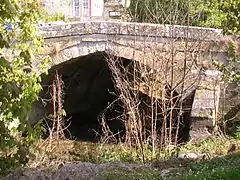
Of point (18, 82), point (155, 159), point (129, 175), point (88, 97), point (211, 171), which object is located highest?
point (18, 82)

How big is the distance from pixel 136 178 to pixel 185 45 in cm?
546

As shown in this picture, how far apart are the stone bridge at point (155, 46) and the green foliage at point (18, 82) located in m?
4.88

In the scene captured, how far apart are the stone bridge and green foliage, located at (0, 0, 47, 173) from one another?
4.88m

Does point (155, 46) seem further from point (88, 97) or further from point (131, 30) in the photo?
point (88, 97)

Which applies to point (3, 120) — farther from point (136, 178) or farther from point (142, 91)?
point (142, 91)

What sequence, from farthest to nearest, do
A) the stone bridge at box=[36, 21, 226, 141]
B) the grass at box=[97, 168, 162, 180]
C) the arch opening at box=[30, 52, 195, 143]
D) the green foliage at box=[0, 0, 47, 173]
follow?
1. the arch opening at box=[30, 52, 195, 143]
2. the stone bridge at box=[36, 21, 226, 141]
3. the grass at box=[97, 168, 162, 180]
4. the green foliage at box=[0, 0, 47, 173]

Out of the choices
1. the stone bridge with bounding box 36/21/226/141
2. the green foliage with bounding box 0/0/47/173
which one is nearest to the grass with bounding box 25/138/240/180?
the green foliage with bounding box 0/0/47/173

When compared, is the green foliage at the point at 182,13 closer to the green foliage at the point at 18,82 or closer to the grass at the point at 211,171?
the grass at the point at 211,171

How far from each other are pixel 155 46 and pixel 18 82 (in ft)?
20.3

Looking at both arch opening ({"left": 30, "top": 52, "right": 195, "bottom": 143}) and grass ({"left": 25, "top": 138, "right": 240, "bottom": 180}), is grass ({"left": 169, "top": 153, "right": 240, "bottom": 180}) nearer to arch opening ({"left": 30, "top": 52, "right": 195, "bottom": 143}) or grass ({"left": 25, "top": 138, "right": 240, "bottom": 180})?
grass ({"left": 25, "top": 138, "right": 240, "bottom": 180})

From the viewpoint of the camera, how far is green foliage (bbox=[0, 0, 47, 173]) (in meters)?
6.72

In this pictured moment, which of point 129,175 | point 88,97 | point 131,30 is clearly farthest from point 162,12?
point 129,175

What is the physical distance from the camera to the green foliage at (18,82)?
265 inches

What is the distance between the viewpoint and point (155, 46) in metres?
12.8
